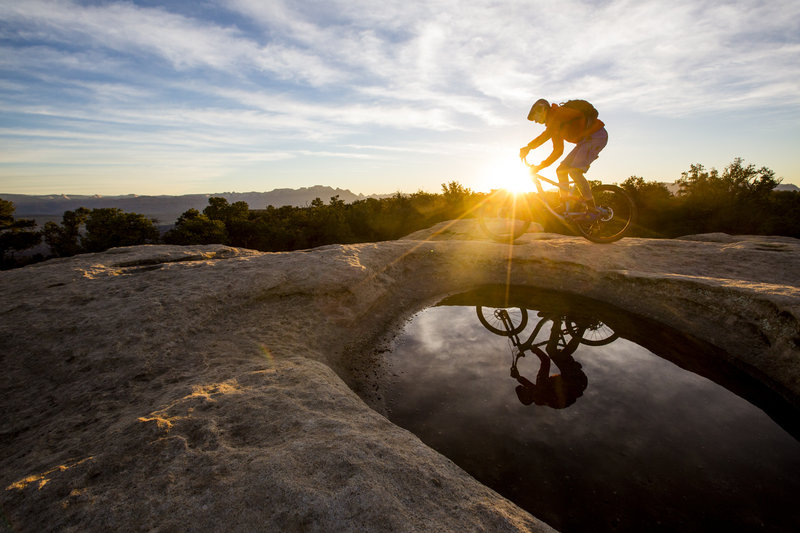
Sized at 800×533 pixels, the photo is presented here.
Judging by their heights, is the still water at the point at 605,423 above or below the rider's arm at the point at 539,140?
below

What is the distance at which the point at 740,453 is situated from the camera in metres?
3.29

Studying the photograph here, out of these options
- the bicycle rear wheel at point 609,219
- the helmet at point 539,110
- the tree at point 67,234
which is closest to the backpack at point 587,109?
the helmet at point 539,110

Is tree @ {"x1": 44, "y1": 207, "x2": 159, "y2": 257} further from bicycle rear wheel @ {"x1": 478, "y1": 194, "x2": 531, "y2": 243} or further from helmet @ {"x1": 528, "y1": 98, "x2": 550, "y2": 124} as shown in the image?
helmet @ {"x1": 528, "y1": 98, "x2": 550, "y2": 124}

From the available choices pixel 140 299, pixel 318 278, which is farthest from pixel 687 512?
pixel 140 299

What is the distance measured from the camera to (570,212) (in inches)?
324

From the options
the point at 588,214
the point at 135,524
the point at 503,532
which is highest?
the point at 588,214

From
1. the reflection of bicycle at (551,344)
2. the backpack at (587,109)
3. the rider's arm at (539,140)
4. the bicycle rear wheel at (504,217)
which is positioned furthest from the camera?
the bicycle rear wheel at (504,217)

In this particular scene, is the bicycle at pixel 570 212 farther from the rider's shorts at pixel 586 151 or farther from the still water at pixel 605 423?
the still water at pixel 605 423

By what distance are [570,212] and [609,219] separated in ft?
3.94

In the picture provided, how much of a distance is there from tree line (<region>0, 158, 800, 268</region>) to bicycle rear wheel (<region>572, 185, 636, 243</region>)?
6.51 m

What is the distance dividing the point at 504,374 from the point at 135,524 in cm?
424

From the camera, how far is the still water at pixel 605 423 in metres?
2.80

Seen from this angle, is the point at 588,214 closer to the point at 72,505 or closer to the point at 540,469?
the point at 540,469

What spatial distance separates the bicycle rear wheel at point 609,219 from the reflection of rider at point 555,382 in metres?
4.61
